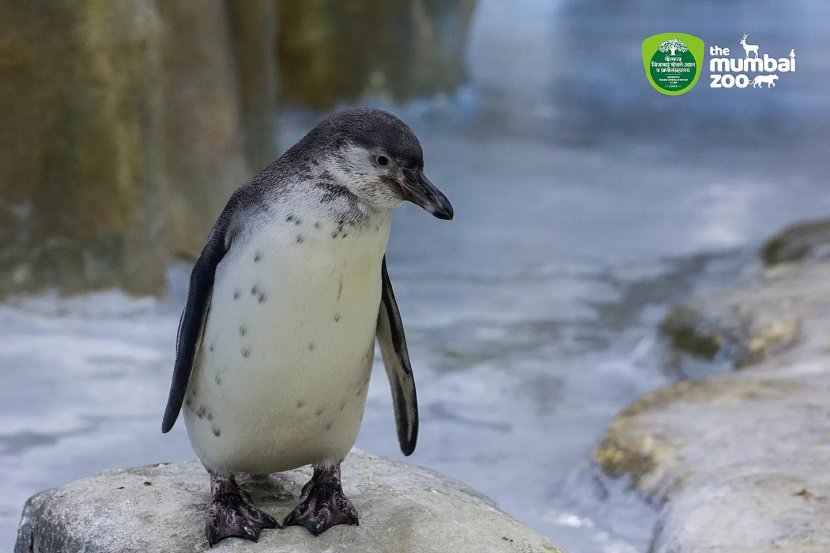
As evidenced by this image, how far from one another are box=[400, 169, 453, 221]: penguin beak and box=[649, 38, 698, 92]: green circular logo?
9.04ft

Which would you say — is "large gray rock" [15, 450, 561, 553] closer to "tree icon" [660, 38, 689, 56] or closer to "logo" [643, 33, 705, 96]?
"logo" [643, 33, 705, 96]

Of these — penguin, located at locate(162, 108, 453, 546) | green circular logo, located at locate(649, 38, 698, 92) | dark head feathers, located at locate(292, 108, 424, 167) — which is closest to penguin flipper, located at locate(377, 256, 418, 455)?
penguin, located at locate(162, 108, 453, 546)

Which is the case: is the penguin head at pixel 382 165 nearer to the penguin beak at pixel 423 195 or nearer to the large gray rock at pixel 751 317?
the penguin beak at pixel 423 195

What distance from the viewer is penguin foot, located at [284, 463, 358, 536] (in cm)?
234

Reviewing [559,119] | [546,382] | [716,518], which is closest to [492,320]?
[546,382]

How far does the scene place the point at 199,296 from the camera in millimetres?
2283

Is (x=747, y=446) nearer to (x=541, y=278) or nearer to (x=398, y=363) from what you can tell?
(x=398, y=363)

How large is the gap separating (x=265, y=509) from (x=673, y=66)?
10.9 ft

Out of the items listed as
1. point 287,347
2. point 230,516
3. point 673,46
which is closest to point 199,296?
point 287,347

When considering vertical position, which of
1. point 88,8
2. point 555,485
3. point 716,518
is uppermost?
point 88,8

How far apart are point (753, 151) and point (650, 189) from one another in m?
1.83

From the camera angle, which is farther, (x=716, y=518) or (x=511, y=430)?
(x=511, y=430)

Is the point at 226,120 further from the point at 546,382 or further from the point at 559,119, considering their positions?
the point at 559,119

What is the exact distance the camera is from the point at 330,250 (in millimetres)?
2127
